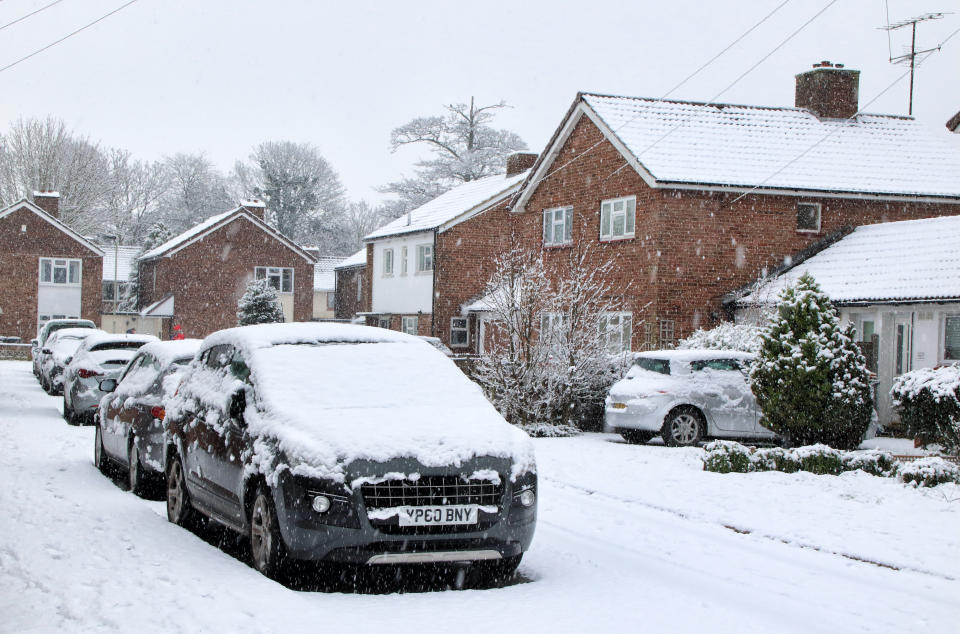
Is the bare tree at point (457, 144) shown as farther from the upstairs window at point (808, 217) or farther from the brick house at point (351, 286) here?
the upstairs window at point (808, 217)

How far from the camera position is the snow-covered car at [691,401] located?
17.5m

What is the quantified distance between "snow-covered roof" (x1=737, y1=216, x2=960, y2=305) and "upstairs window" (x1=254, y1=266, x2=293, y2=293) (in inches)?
1644

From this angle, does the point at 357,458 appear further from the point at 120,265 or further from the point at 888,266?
the point at 120,265

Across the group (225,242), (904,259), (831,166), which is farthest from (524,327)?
(225,242)

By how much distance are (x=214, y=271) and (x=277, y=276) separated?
3.64m

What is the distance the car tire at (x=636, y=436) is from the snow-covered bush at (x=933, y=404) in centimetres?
508

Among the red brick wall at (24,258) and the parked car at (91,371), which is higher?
the red brick wall at (24,258)

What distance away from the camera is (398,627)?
6.17 meters

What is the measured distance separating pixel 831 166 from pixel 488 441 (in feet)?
74.0

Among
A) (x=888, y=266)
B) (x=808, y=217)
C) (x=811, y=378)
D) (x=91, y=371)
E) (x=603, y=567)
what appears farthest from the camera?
(x=808, y=217)

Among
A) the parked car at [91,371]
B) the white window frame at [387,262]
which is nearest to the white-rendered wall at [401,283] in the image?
the white window frame at [387,262]

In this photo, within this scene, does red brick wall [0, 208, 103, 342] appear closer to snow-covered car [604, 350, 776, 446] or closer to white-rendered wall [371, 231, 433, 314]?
white-rendered wall [371, 231, 433, 314]

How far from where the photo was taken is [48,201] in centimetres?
6044

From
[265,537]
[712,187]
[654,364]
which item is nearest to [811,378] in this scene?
[654,364]
